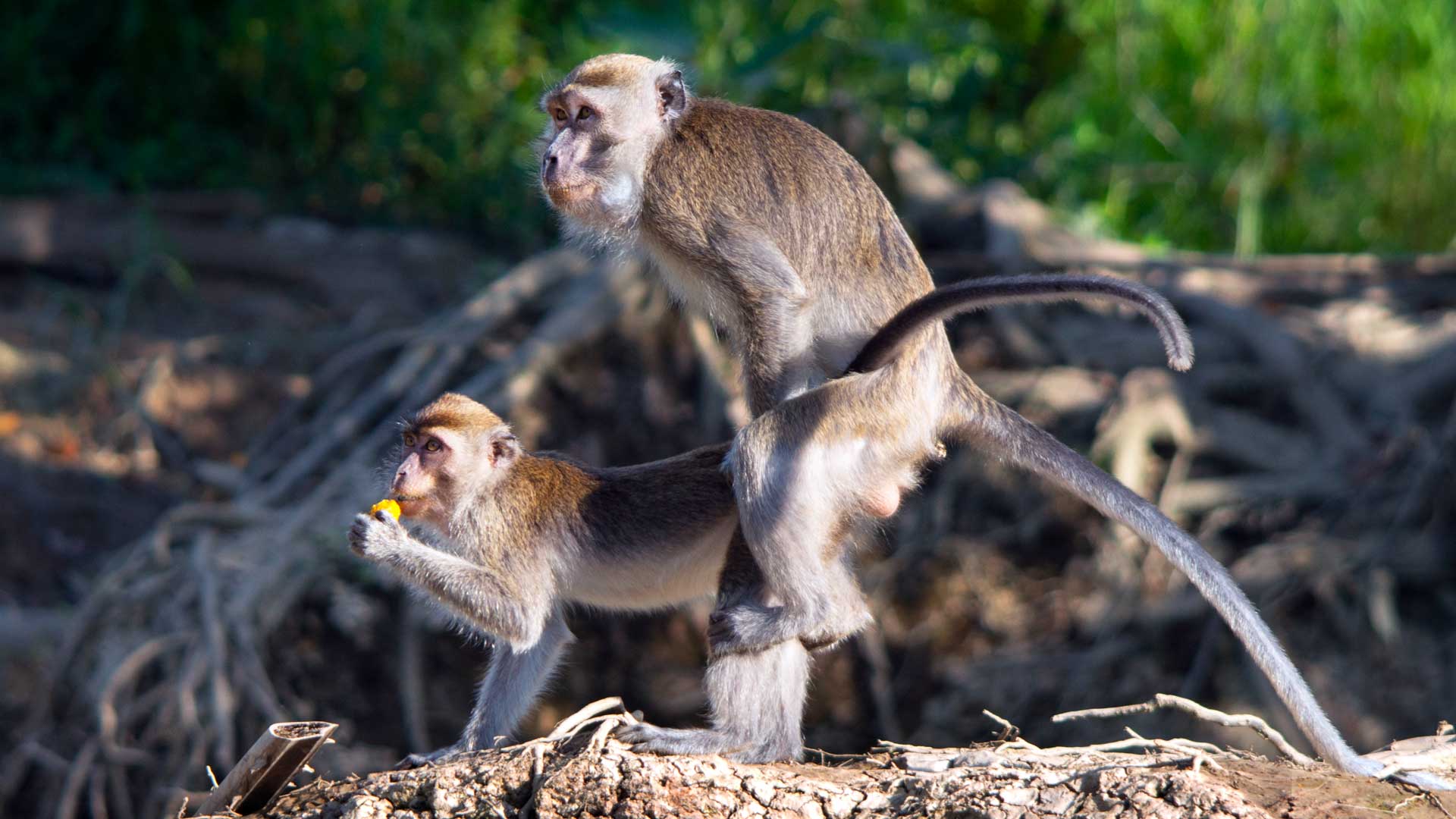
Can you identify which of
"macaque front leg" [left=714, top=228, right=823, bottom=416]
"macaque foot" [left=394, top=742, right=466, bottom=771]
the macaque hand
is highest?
"macaque front leg" [left=714, top=228, right=823, bottom=416]

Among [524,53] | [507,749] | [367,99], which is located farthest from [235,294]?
[507,749]

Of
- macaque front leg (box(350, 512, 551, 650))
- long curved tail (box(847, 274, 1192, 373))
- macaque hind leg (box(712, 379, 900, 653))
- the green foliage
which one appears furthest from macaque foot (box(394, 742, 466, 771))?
the green foliage

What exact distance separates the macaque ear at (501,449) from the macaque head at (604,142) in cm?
61

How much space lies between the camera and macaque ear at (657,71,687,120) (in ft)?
13.2

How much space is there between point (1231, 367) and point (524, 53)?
211 inches

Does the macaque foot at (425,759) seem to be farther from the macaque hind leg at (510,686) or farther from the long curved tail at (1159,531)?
the long curved tail at (1159,531)

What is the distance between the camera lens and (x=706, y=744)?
3.53m

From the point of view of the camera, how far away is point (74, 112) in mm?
9938

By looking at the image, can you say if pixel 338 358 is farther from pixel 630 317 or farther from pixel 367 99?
pixel 367 99

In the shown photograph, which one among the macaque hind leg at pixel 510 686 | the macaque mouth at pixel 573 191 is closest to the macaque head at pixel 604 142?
the macaque mouth at pixel 573 191

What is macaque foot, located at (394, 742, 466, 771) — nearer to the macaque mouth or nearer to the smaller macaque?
the smaller macaque

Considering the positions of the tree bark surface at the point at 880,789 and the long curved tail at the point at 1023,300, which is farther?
the tree bark surface at the point at 880,789

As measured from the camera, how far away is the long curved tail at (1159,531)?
3211mm

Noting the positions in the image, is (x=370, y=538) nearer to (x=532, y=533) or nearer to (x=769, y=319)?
(x=532, y=533)
